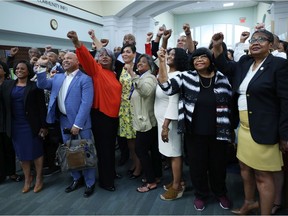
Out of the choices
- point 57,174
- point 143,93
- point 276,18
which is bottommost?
point 57,174

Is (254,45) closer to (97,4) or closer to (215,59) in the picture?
(215,59)

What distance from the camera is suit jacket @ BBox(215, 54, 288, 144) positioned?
1.59 meters

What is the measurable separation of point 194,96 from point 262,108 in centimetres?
52

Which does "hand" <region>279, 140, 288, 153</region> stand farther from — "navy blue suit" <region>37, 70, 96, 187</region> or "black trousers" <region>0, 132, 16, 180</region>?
"black trousers" <region>0, 132, 16, 180</region>

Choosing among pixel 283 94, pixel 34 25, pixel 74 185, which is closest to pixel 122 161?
pixel 74 185

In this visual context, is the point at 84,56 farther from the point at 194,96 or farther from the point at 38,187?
the point at 38,187

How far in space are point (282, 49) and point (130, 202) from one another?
94.0 inches

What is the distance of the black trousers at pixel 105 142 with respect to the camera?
8.10 feet

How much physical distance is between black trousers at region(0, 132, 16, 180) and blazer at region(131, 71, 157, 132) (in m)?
1.67

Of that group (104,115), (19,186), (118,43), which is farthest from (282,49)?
(118,43)

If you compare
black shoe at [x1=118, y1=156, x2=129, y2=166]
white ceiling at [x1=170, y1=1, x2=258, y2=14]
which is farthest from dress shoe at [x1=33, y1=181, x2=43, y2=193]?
white ceiling at [x1=170, y1=1, x2=258, y2=14]

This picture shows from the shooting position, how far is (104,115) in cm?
245

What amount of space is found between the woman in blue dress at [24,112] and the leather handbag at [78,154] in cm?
40

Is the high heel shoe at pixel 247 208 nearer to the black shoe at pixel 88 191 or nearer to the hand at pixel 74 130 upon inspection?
the black shoe at pixel 88 191
